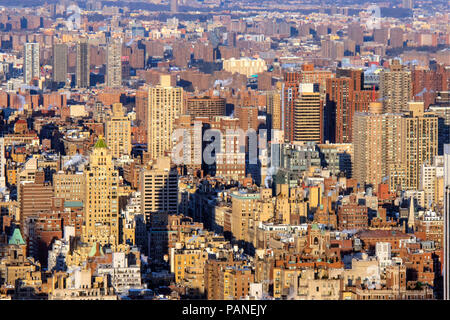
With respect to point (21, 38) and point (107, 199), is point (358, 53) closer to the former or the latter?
point (21, 38)

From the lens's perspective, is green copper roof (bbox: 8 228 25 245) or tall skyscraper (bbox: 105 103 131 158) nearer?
green copper roof (bbox: 8 228 25 245)

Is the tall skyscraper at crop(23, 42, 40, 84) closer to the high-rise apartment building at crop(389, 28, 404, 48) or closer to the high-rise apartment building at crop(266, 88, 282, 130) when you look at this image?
the high-rise apartment building at crop(266, 88, 282, 130)

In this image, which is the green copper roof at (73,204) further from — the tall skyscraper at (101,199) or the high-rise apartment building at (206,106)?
the high-rise apartment building at (206,106)

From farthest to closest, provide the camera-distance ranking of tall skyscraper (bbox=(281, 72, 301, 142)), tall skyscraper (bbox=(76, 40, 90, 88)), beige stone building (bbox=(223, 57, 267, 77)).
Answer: tall skyscraper (bbox=(76, 40, 90, 88)) → beige stone building (bbox=(223, 57, 267, 77)) → tall skyscraper (bbox=(281, 72, 301, 142))

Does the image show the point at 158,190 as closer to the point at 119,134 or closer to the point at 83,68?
the point at 119,134

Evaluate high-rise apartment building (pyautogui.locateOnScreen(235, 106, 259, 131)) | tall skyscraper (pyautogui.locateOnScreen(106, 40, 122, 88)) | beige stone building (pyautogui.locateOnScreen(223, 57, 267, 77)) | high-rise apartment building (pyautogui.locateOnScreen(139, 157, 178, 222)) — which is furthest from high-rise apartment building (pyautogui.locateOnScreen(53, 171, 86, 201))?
tall skyscraper (pyautogui.locateOnScreen(106, 40, 122, 88))

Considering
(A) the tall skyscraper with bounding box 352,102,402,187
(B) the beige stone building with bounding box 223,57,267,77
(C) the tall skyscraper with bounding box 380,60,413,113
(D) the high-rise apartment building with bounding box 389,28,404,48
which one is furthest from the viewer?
(B) the beige stone building with bounding box 223,57,267,77

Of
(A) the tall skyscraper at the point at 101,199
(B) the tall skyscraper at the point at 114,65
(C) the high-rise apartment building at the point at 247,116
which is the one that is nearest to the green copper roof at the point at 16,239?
(A) the tall skyscraper at the point at 101,199

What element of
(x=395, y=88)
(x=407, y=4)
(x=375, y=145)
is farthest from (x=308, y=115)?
(x=407, y=4)
